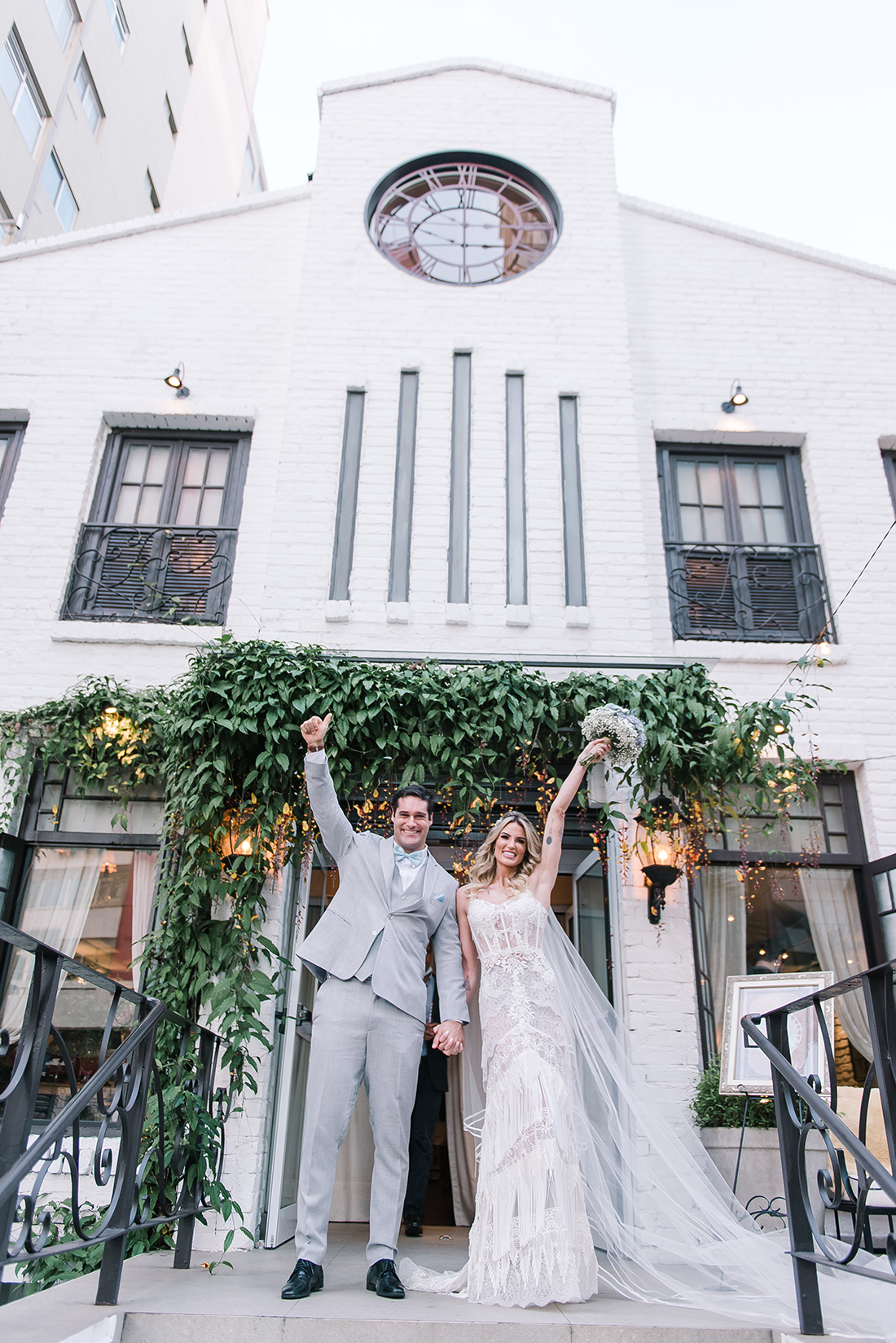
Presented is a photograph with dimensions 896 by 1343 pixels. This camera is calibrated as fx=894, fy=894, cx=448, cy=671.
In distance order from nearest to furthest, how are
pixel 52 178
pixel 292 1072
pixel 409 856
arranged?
pixel 409 856 < pixel 292 1072 < pixel 52 178

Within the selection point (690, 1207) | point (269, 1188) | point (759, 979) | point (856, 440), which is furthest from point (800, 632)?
point (269, 1188)

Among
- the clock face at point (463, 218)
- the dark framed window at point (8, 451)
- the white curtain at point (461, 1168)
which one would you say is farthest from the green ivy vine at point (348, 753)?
the clock face at point (463, 218)

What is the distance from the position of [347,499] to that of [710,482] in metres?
2.62

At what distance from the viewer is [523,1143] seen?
3027 millimetres

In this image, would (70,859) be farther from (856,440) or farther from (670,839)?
(856,440)

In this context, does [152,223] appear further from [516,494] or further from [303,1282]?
[303,1282]

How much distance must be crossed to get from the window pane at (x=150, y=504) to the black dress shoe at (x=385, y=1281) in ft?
15.6

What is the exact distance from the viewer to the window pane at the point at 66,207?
38.5 ft

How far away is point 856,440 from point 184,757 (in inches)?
195

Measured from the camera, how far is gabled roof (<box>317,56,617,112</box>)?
7051 mm

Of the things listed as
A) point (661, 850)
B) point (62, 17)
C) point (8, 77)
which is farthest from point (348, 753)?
point (62, 17)

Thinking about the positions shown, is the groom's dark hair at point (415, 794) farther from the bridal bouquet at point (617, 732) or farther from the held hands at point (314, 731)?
the bridal bouquet at point (617, 732)

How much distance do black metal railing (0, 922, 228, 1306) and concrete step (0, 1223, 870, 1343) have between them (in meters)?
0.14

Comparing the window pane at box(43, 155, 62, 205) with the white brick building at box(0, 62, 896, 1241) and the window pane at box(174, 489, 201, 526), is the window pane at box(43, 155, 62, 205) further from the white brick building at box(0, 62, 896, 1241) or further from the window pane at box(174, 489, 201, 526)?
the window pane at box(174, 489, 201, 526)
